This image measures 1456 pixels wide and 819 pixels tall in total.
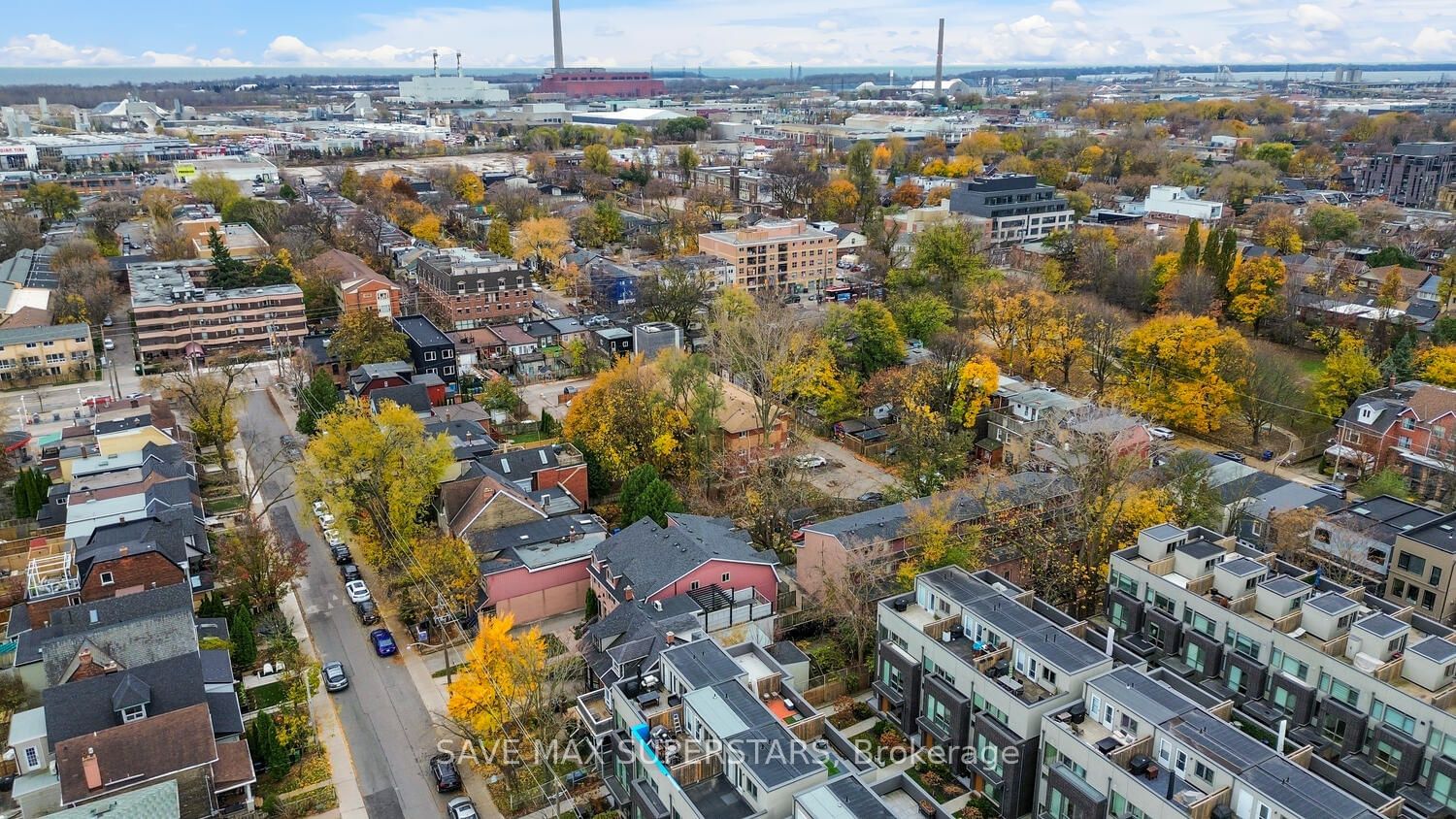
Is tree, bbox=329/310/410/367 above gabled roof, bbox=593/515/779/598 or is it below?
above

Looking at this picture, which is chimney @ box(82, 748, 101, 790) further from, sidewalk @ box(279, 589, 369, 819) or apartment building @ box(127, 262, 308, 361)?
apartment building @ box(127, 262, 308, 361)

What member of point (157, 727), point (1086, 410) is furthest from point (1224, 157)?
point (157, 727)

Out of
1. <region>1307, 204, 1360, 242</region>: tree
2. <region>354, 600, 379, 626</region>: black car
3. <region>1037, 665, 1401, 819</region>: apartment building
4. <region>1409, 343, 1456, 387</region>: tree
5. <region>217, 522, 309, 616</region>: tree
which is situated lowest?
<region>354, 600, 379, 626</region>: black car

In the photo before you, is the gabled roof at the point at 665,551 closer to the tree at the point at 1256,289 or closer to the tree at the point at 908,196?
the tree at the point at 1256,289

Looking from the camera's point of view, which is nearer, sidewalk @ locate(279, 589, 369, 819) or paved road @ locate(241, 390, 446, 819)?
sidewalk @ locate(279, 589, 369, 819)

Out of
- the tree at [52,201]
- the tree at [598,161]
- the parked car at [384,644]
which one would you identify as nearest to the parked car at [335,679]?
the parked car at [384,644]

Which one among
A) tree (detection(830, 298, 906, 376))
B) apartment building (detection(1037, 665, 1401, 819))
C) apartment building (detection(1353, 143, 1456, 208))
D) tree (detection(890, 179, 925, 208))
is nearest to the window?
apartment building (detection(1037, 665, 1401, 819))

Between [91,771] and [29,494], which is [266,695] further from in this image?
[29,494]

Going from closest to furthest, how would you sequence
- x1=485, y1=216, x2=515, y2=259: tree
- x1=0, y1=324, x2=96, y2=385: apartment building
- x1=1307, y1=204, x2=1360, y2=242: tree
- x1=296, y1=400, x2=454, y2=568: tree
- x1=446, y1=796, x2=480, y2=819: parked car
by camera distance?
x1=446, y1=796, x2=480, y2=819: parked car → x1=296, y1=400, x2=454, y2=568: tree → x1=0, y1=324, x2=96, y2=385: apartment building → x1=1307, y1=204, x2=1360, y2=242: tree → x1=485, y1=216, x2=515, y2=259: tree
